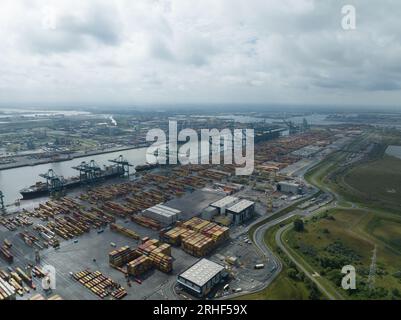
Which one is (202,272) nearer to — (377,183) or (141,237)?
(141,237)

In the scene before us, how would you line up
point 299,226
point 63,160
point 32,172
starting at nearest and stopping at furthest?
1. point 299,226
2. point 32,172
3. point 63,160

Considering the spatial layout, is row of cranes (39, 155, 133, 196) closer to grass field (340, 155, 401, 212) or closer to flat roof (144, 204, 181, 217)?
flat roof (144, 204, 181, 217)

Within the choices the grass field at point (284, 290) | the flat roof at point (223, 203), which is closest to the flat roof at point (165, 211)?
the flat roof at point (223, 203)

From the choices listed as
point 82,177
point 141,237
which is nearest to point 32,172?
point 82,177

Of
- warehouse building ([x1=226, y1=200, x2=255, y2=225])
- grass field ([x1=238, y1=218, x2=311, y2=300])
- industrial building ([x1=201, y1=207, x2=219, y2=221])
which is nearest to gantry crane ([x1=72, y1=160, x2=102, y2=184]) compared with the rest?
industrial building ([x1=201, y1=207, x2=219, y2=221])

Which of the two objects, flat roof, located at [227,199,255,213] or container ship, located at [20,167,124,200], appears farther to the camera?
container ship, located at [20,167,124,200]

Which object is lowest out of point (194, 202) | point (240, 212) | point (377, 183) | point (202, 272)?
point (202, 272)

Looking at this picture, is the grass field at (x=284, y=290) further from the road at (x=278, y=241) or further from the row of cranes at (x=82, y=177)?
the row of cranes at (x=82, y=177)

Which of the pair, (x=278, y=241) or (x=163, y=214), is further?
(x=163, y=214)
